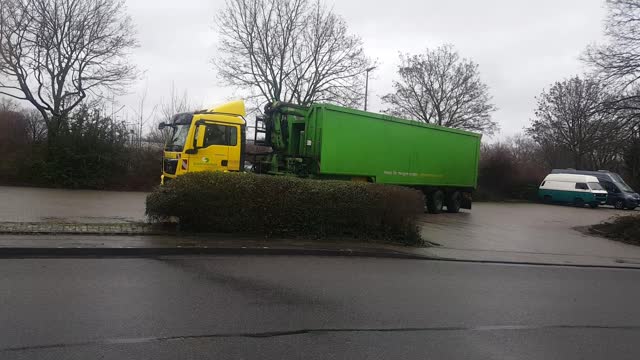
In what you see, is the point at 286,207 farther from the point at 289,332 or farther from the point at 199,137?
the point at 289,332

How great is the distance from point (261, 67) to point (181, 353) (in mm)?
31894

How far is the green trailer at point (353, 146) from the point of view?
17156 mm

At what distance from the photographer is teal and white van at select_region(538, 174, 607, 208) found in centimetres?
3694

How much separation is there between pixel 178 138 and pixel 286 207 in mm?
6715

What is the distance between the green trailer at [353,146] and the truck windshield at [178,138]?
260 centimetres

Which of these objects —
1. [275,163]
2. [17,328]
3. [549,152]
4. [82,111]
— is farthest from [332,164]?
[549,152]

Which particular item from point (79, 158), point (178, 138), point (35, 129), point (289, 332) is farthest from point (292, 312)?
point (35, 129)

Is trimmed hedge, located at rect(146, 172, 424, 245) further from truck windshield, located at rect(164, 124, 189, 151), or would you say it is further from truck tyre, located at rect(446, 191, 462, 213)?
truck tyre, located at rect(446, 191, 462, 213)

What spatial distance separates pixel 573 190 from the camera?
37.8m

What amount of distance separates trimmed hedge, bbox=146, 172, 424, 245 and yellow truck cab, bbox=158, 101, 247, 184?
16.7 ft

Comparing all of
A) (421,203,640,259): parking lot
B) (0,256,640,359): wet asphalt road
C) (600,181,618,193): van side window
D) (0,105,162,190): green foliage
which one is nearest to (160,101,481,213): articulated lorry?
(421,203,640,259): parking lot

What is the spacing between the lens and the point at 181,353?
14.6 ft

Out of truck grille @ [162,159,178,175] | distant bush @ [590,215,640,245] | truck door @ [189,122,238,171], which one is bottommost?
distant bush @ [590,215,640,245]

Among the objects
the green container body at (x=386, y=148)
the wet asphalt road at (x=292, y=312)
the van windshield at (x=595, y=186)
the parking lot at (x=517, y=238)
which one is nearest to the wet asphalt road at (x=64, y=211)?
the wet asphalt road at (x=292, y=312)
